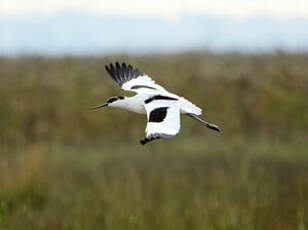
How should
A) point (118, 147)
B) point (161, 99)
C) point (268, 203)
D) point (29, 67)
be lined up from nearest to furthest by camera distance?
point (161, 99), point (268, 203), point (118, 147), point (29, 67)

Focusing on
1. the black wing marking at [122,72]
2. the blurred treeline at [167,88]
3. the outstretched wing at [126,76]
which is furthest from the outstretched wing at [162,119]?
the blurred treeline at [167,88]

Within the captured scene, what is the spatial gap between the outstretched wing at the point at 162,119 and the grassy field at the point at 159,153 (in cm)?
376

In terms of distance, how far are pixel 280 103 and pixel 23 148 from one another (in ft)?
12.4

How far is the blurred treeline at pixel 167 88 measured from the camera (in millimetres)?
→ 11234

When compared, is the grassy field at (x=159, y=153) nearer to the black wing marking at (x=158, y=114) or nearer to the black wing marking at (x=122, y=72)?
the black wing marking at (x=122, y=72)

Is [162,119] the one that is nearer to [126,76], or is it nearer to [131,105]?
[131,105]

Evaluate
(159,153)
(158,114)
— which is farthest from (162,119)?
(159,153)

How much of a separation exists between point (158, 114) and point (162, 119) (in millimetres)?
64

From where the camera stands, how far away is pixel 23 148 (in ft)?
33.6

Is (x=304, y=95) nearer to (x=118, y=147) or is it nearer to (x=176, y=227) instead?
(x=118, y=147)

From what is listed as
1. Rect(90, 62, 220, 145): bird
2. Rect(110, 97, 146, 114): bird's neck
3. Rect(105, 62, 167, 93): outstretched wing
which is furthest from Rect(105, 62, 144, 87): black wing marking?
Rect(110, 97, 146, 114): bird's neck

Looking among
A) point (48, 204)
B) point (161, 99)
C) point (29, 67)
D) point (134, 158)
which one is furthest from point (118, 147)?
point (161, 99)

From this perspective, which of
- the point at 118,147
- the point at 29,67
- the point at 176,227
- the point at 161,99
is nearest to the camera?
the point at 161,99

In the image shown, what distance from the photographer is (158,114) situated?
113 inches
